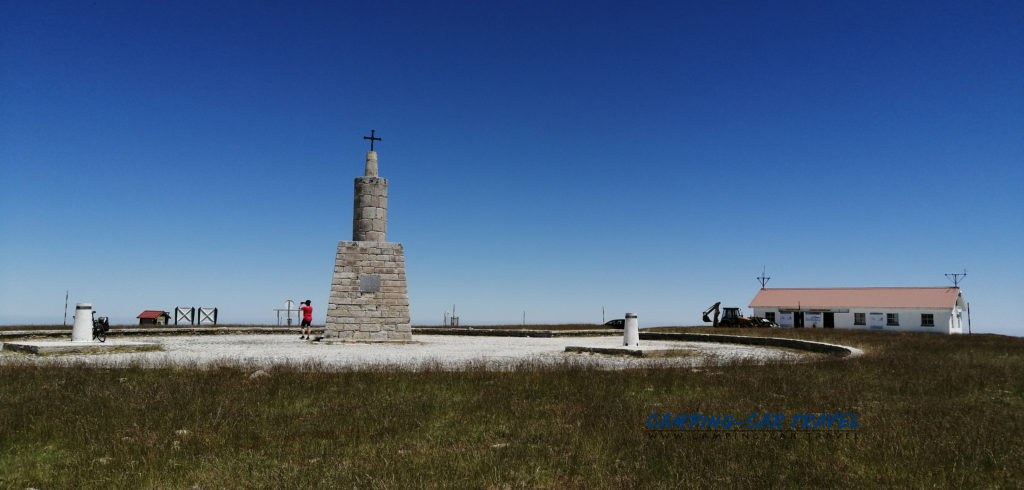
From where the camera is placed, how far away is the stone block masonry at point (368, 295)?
2495 centimetres

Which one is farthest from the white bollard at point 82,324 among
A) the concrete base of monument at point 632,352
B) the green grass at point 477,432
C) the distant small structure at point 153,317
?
the distant small structure at point 153,317

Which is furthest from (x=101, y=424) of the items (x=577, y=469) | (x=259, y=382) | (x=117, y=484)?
(x=577, y=469)

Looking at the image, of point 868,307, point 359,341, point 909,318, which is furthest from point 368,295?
point 909,318

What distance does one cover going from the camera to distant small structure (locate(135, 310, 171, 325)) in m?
40.1

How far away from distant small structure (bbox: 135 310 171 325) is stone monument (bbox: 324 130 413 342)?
2219 centimetres

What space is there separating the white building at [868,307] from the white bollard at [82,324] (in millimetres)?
57100

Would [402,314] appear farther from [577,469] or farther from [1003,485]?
[1003,485]

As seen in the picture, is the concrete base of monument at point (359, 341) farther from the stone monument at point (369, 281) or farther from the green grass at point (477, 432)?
the green grass at point (477, 432)

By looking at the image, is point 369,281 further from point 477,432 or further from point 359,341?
point 477,432

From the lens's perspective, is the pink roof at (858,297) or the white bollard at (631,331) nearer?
the white bollard at (631,331)

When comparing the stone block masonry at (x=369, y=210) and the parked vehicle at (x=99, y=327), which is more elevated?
the stone block masonry at (x=369, y=210)

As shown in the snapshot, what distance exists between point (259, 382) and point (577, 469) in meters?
6.82

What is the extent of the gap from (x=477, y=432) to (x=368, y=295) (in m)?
18.8

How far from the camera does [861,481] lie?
5566 mm
